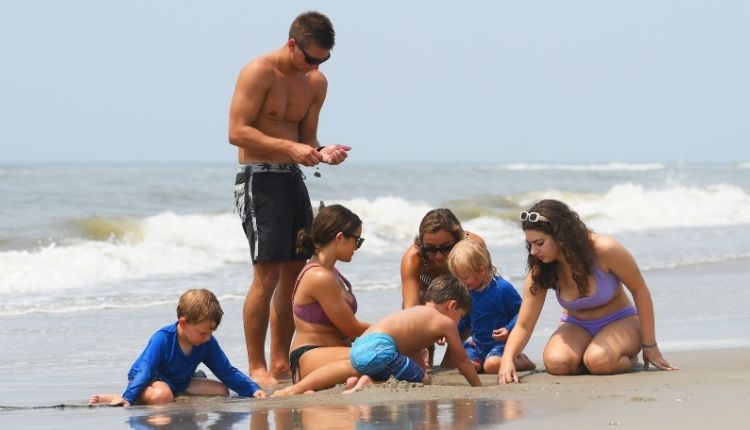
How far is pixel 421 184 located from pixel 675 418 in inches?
1170

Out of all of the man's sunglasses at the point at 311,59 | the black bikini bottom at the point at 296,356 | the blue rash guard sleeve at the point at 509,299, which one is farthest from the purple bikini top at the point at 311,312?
the man's sunglasses at the point at 311,59

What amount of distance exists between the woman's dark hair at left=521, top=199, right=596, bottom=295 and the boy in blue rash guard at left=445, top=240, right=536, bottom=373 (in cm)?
33

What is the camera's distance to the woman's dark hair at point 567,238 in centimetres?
584

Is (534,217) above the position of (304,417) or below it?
above

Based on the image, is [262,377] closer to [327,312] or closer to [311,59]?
[327,312]

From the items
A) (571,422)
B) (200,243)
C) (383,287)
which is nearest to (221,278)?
(383,287)

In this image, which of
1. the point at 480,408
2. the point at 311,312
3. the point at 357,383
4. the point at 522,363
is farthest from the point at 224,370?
the point at 522,363

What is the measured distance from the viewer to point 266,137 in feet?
20.8

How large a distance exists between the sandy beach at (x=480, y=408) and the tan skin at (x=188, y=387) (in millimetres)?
91

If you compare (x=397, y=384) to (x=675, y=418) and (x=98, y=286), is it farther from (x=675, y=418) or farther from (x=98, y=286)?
(x=98, y=286)

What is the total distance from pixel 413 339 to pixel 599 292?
112cm

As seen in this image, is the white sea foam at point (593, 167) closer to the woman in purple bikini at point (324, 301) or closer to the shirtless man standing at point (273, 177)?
the shirtless man standing at point (273, 177)

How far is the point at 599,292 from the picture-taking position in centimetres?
606

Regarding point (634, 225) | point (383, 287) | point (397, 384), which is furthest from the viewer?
point (634, 225)
